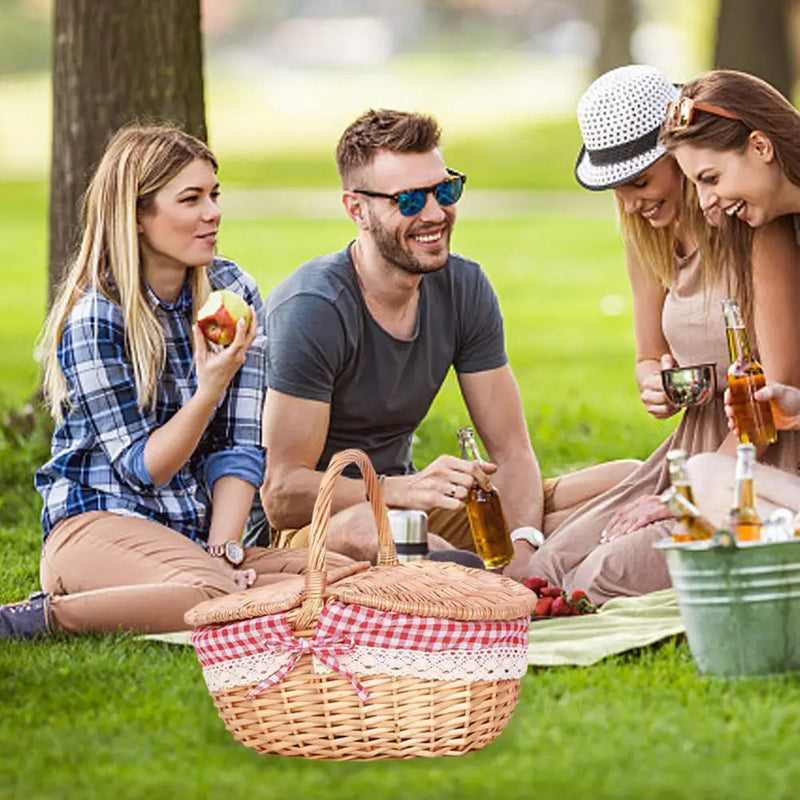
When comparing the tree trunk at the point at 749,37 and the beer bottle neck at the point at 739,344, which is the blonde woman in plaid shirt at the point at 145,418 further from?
the tree trunk at the point at 749,37

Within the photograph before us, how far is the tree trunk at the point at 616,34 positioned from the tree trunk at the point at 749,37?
1705cm

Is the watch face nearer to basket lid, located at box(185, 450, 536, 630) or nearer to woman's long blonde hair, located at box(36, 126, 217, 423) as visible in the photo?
woman's long blonde hair, located at box(36, 126, 217, 423)

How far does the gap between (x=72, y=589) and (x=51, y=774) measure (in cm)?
154

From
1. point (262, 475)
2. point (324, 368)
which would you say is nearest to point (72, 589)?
point (262, 475)

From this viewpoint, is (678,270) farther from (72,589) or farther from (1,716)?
(1,716)

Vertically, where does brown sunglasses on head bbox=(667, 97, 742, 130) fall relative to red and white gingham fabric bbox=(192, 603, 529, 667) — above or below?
above

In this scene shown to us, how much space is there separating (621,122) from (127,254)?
155 cm

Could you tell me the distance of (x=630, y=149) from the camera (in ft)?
19.1

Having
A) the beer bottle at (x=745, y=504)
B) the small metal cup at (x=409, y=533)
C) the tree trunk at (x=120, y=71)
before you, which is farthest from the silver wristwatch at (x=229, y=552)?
the tree trunk at (x=120, y=71)

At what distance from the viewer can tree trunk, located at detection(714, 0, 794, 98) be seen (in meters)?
16.3

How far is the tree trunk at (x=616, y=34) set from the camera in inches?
1332

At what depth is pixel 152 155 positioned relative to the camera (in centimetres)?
583

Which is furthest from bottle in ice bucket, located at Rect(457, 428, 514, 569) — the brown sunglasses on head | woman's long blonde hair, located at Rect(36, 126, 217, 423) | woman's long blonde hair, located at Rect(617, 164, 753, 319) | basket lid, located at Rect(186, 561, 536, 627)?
basket lid, located at Rect(186, 561, 536, 627)

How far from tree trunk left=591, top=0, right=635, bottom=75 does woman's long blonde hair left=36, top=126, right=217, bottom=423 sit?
2856cm
